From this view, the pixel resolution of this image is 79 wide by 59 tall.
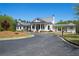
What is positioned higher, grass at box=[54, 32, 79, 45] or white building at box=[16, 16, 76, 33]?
white building at box=[16, 16, 76, 33]

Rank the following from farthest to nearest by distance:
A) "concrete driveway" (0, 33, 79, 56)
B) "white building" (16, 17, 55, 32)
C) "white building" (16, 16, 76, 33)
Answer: "white building" (16, 17, 55, 32) < "white building" (16, 16, 76, 33) < "concrete driveway" (0, 33, 79, 56)

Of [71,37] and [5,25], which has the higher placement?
[5,25]

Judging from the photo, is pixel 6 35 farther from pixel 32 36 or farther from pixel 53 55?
pixel 53 55

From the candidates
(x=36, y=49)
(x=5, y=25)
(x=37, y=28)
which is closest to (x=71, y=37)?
(x=37, y=28)

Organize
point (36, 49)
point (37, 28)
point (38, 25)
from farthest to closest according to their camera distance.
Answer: point (38, 25) → point (37, 28) → point (36, 49)

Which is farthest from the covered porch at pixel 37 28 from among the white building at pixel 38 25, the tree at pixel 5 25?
the tree at pixel 5 25

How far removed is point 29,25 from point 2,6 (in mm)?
1769

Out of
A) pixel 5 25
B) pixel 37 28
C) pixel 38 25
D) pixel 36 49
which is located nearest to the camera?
pixel 36 49

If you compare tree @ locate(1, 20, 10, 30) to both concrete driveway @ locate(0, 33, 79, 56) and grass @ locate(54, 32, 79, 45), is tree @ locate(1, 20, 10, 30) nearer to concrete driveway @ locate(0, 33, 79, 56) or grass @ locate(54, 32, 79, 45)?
concrete driveway @ locate(0, 33, 79, 56)

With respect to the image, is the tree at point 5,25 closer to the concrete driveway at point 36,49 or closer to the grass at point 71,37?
the concrete driveway at point 36,49

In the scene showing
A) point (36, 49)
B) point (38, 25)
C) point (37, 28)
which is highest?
point (38, 25)

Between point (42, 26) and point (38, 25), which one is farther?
point (38, 25)

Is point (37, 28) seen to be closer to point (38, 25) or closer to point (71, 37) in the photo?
point (38, 25)

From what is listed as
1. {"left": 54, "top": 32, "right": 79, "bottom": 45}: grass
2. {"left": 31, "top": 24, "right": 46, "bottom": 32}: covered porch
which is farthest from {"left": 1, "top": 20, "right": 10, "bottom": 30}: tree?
{"left": 54, "top": 32, "right": 79, "bottom": 45}: grass
